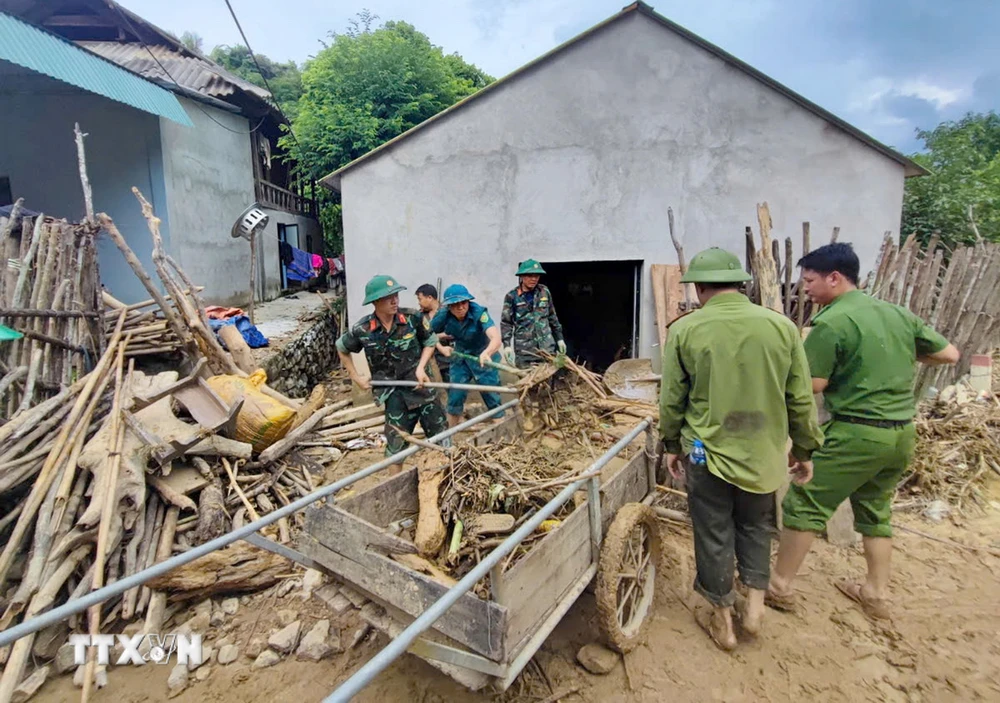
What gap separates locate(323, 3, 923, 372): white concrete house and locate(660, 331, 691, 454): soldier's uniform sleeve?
4.55 m

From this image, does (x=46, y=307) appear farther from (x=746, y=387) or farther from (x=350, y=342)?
(x=746, y=387)

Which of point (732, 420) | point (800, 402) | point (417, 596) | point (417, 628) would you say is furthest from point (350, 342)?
point (800, 402)

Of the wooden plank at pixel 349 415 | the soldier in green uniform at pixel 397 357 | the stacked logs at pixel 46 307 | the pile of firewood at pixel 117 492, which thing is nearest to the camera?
the pile of firewood at pixel 117 492

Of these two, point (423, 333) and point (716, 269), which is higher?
point (716, 269)

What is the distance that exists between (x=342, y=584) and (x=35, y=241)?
17.7ft

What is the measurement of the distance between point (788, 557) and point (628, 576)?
982 millimetres

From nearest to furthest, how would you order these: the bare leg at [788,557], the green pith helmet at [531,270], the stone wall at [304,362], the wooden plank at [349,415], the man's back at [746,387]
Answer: the man's back at [746,387]
the bare leg at [788,557]
the green pith helmet at [531,270]
the wooden plank at [349,415]
the stone wall at [304,362]

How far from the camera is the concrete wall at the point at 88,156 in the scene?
843cm

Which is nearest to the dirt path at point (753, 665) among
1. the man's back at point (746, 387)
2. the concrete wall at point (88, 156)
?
the man's back at point (746, 387)

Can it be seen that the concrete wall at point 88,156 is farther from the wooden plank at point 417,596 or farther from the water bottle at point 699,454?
the water bottle at point 699,454

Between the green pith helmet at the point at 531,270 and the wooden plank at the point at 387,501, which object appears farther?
the green pith helmet at the point at 531,270

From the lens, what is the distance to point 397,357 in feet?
14.5

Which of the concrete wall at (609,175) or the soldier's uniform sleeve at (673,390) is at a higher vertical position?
the concrete wall at (609,175)

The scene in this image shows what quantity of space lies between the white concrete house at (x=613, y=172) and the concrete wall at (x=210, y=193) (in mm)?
3540
